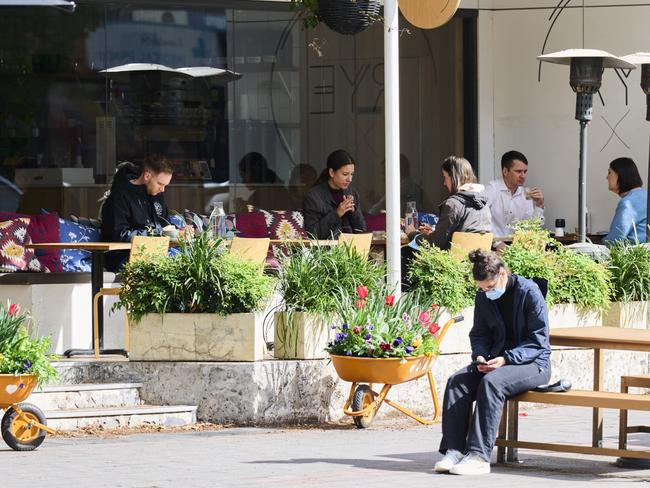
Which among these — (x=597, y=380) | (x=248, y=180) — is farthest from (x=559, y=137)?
(x=597, y=380)

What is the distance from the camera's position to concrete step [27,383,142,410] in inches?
366

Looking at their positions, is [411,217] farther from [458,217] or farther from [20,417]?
[20,417]

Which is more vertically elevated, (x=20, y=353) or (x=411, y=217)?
(x=411, y=217)

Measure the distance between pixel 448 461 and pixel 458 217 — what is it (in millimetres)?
3686

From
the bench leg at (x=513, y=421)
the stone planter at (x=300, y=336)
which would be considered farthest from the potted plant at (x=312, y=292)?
the bench leg at (x=513, y=421)

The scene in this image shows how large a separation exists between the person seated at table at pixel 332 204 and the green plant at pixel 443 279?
1.78m

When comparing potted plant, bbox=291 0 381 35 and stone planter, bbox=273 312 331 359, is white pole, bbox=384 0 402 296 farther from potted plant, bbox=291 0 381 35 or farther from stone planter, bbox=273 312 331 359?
potted plant, bbox=291 0 381 35

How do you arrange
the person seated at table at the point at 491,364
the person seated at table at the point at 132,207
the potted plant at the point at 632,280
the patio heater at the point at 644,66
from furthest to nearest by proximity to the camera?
A: the patio heater at the point at 644,66, the potted plant at the point at 632,280, the person seated at table at the point at 132,207, the person seated at table at the point at 491,364

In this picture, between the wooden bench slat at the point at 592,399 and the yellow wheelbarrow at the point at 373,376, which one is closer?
the wooden bench slat at the point at 592,399

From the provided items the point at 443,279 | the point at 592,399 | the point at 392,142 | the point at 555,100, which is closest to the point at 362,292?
the point at 443,279

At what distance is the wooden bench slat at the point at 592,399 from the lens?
7219 millimetres

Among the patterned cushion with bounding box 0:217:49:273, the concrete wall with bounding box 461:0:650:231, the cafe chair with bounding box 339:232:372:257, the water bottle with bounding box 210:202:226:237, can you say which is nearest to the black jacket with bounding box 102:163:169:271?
the water bottle with bounding box 210:202:226:237

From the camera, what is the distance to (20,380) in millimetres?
8094

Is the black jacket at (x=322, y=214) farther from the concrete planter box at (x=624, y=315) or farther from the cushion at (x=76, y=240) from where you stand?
the concrete planter box at (x=624, y=315)
